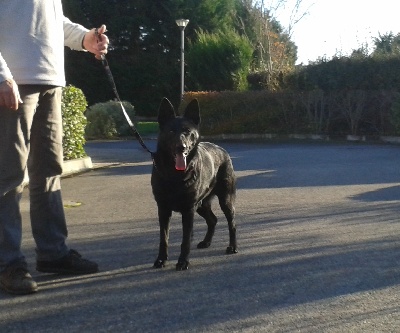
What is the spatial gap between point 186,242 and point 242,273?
48 cm

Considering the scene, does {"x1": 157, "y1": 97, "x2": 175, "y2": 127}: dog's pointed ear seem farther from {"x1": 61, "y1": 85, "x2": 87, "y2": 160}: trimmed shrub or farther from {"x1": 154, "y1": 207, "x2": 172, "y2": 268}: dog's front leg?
{"x1": 61, "y1": 85, "x2": 87, "y2": 160}: trimmed shrub

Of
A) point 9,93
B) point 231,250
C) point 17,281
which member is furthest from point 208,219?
point 9,93

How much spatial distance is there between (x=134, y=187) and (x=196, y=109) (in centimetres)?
603

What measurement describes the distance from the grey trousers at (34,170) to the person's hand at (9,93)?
0.89 ft

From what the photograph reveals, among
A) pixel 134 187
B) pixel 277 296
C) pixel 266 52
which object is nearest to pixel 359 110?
pixel 266 52

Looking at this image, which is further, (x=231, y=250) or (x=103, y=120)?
(x=103, y=120)

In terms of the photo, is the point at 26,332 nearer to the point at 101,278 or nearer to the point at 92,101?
the point at 101,278

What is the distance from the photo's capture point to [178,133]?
18.6 feet

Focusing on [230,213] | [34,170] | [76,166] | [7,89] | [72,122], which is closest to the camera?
[7,89]

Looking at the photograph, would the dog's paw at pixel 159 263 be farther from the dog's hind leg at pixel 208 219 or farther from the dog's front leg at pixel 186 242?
the dog's hind leg at pixel 208 219

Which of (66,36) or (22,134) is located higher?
(66,36)

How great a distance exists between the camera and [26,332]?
415 centimetres

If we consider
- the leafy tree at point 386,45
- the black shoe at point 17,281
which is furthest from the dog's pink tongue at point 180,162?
the leafy tree at point 386,45

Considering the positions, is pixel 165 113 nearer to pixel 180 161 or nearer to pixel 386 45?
pixel 180 161
